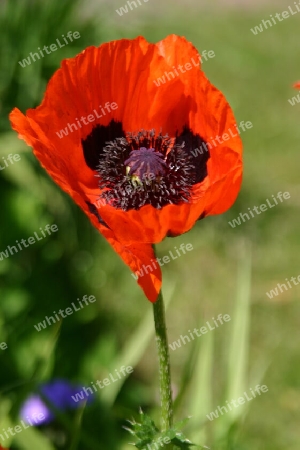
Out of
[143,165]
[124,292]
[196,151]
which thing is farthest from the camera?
[124,292]

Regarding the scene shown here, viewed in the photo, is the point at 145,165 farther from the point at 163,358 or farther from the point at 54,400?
the point at 54,400

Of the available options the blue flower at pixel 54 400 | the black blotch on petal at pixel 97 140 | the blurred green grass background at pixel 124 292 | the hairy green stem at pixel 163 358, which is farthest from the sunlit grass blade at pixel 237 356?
the black blotch on petal at pixel 97 140

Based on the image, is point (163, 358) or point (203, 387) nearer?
point (163, 358)

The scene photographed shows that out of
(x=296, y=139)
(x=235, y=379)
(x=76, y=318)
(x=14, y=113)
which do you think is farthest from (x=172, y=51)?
(x=296, y=139)

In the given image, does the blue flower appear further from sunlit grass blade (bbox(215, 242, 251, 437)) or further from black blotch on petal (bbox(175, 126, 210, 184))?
black blotch on petal (bbox(175, 126, 210, 184))

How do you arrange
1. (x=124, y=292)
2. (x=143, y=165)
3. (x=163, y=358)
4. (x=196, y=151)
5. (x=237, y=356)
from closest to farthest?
1. (x=163, y=358)
2. (x=143, y=165)
3. (x=196, y=151)
4. (x=237, y=356)
5. (x=124, y=292)

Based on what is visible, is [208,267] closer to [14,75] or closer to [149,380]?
[149,380]

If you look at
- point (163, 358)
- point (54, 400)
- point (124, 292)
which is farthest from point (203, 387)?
point (124, 292)

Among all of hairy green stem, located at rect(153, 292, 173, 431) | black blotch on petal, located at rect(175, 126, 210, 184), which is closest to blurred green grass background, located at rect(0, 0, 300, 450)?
hairy green stem, located at rect(153, 292, 173, 431)
